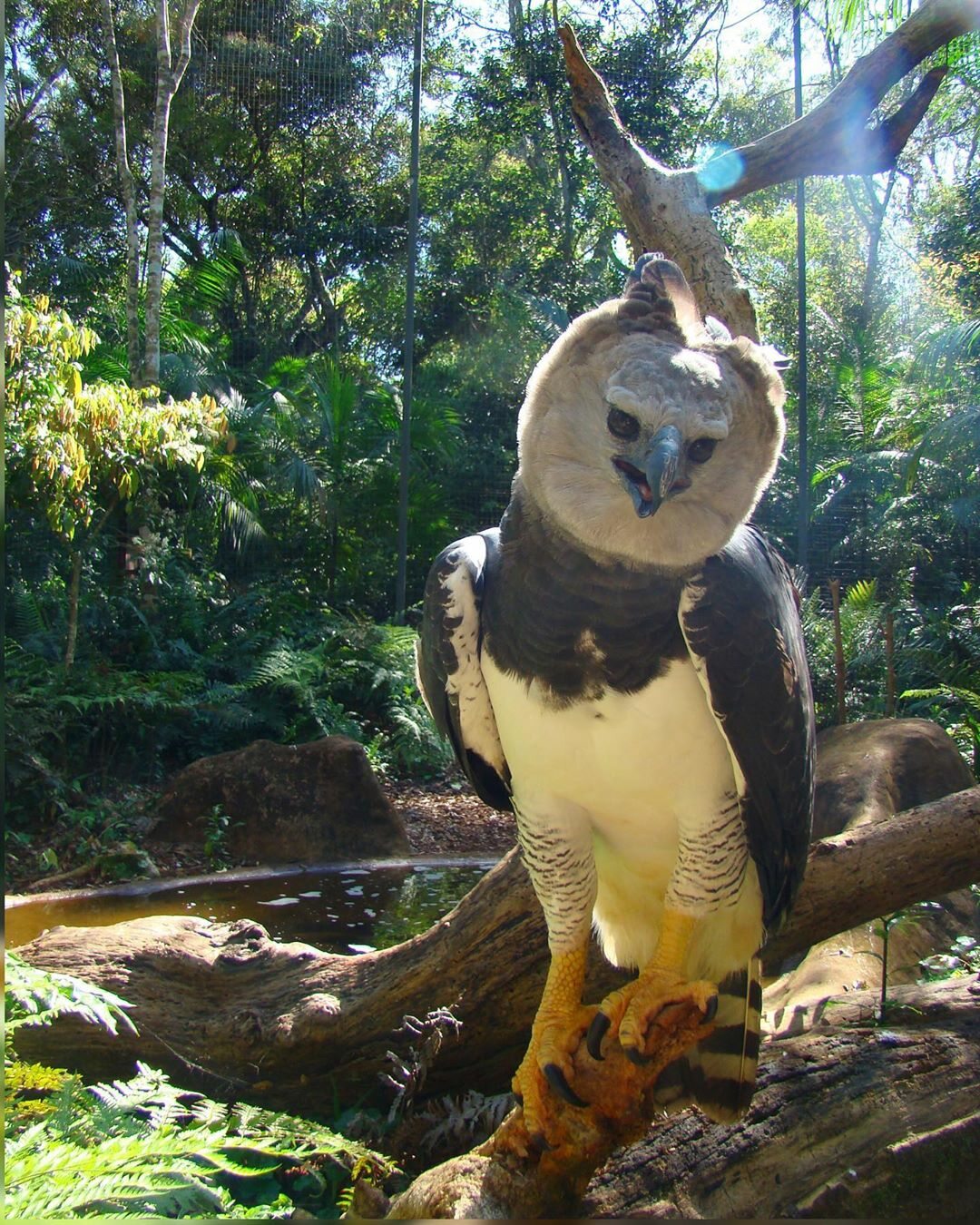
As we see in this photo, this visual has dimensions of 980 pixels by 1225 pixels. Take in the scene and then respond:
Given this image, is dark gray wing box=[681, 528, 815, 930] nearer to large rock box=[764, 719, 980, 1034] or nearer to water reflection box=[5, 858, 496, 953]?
large rock box=[764, 719, 980, 1034]

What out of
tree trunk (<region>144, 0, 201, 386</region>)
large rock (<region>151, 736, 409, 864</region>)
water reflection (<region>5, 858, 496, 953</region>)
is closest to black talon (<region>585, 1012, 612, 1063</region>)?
water reflection (<region>5, 858, 496, 953</region>)

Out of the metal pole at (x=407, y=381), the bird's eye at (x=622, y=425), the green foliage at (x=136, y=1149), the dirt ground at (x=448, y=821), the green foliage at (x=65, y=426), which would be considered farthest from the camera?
the metal pole at (x=407, y=381)

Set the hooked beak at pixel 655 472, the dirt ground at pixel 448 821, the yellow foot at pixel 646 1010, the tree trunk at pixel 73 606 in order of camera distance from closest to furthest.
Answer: the hooked beak at pixel 655 472 < the yellow foot at pixel 646 1010 < the dirt ground at pixel 448 821 < the tree trunk at pixel 73 606

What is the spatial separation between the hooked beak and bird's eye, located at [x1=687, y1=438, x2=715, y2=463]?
0.05 m

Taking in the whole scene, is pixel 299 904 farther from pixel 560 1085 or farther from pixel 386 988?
pixel 560 1085

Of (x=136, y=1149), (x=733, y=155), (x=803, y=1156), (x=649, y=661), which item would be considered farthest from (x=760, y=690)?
(x=733, y=155)

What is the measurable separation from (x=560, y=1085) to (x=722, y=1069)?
1.26ft

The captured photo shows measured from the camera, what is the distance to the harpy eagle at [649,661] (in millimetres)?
1896

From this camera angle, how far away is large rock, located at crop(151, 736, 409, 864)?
21.1ft

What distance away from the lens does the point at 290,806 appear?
6.52 m

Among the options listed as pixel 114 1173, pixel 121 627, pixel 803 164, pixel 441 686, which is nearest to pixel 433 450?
pixel 121 627

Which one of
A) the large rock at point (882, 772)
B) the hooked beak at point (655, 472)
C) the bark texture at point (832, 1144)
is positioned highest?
the hooked beak at point (655, 472)

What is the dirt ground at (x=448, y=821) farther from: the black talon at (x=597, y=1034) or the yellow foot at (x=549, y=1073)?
the black talon at (x=597, y=1034)

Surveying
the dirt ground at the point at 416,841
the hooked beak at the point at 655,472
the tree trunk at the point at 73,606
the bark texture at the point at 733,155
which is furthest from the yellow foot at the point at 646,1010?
the tree trunk at the point at 73,606
